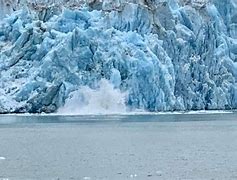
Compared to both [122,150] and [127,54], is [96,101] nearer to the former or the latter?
[127,54]

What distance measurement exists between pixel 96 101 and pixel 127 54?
3.65 m

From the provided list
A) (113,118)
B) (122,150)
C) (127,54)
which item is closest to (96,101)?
(113,118)

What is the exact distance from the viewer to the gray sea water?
1420 cm

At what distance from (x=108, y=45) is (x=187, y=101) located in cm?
508

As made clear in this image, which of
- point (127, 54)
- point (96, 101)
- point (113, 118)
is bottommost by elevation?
point (113, 118)

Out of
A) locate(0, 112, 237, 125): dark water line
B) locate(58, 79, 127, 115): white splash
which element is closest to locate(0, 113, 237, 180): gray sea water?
locate(0, 112, 237, 125): dark water line

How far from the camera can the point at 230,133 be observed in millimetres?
25750

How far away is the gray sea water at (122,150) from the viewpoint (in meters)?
14.2

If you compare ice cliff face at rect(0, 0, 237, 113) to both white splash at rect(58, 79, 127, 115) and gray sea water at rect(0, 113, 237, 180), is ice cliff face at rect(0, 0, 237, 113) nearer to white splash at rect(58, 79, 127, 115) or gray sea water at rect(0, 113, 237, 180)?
white splash at rect(58, 79, 127, 115)

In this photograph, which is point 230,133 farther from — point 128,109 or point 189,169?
point 189,169

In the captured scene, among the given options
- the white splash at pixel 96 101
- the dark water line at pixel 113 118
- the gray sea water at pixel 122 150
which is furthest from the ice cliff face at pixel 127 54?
the gray sea water at pixel 122 150

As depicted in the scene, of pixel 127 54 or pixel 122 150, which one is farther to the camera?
pixel 127 54

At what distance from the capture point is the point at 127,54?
33406 millimetres

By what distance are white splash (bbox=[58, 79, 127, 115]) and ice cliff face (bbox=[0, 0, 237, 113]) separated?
1.07 feet
